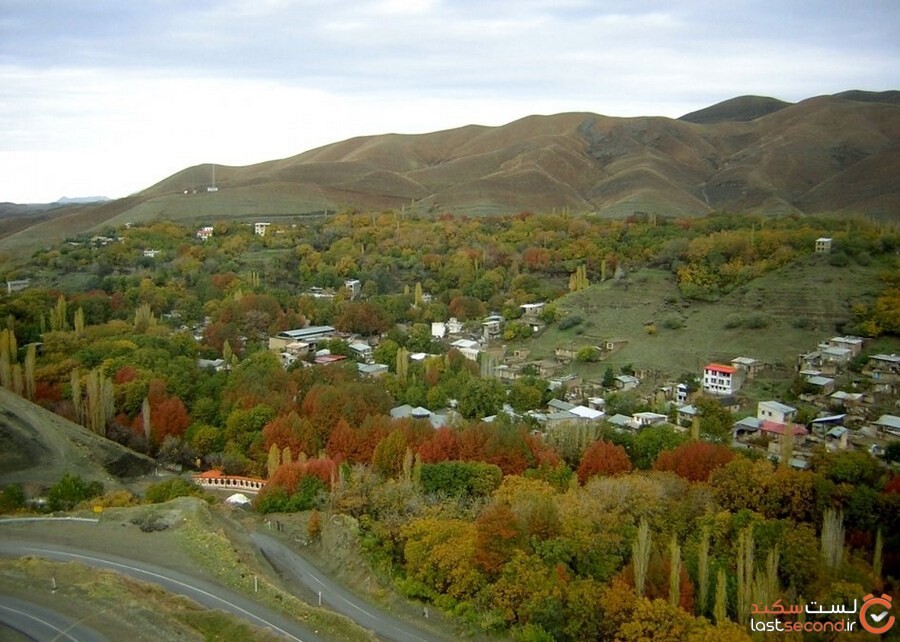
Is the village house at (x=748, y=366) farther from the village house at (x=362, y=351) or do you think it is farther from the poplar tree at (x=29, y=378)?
the poplar tree at (x=29, y=378)

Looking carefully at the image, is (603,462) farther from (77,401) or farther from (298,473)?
(77,401)

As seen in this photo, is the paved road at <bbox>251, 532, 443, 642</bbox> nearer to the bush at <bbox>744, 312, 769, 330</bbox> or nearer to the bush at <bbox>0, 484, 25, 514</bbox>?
the bush at <bbox>0, 484, 25, 514</bbox>

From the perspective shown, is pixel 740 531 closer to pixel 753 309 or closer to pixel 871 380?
pixel 871 380

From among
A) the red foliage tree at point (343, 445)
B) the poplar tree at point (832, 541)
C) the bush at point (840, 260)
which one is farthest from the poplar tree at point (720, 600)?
the bush at point (840, 260)

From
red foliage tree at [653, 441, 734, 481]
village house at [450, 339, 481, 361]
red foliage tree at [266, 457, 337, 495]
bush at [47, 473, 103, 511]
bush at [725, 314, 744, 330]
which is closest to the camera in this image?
bush at [47, 473, 103, 511]

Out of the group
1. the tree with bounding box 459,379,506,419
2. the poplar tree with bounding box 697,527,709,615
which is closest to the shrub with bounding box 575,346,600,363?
the tree with bounding box 459,379,506,419

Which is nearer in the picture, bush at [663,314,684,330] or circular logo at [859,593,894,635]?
circular logo at [859,593,894,635]
